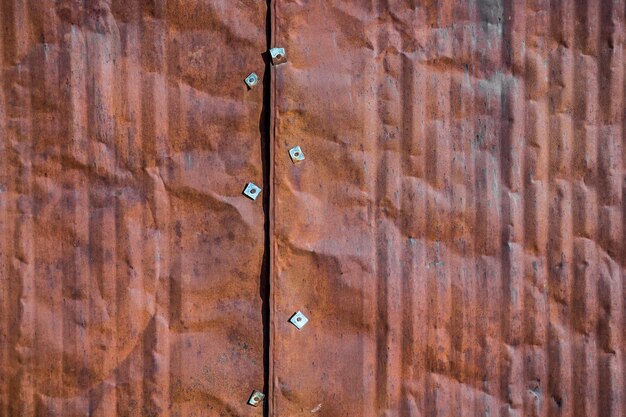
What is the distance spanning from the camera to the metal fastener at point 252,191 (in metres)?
1.78

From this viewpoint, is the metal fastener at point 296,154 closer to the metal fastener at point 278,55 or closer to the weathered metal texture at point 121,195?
the weathered metal texture at point 121,195

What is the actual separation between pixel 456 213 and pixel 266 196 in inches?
23.4

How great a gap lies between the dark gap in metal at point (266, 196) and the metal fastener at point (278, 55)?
0.08 feet

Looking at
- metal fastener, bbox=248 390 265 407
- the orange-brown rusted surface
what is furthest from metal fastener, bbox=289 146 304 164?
metal fastener, bbox=248 390 265 407

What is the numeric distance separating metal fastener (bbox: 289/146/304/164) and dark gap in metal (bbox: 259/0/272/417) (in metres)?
0.07

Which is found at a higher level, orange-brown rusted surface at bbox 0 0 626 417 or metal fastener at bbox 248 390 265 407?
orange-brown rusted surface at bbox 0 0 626 417

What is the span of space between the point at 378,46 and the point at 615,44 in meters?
0.74

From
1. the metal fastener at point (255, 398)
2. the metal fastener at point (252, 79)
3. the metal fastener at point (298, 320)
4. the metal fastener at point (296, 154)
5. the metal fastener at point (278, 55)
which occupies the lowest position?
the metal fastener at point (255, 398)

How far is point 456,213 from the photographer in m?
1.81

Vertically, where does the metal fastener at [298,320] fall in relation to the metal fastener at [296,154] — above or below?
below

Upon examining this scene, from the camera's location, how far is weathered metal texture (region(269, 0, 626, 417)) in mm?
1788

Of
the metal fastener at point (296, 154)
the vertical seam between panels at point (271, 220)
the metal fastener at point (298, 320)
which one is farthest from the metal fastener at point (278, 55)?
the metal fastener at point (298, 320)

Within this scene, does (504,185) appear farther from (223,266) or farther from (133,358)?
(133,358)

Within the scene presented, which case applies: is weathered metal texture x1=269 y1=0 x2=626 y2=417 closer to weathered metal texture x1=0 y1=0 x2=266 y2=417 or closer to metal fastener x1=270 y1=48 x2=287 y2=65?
metal fastener x1=270 y1=48 x2=287 y2=65
